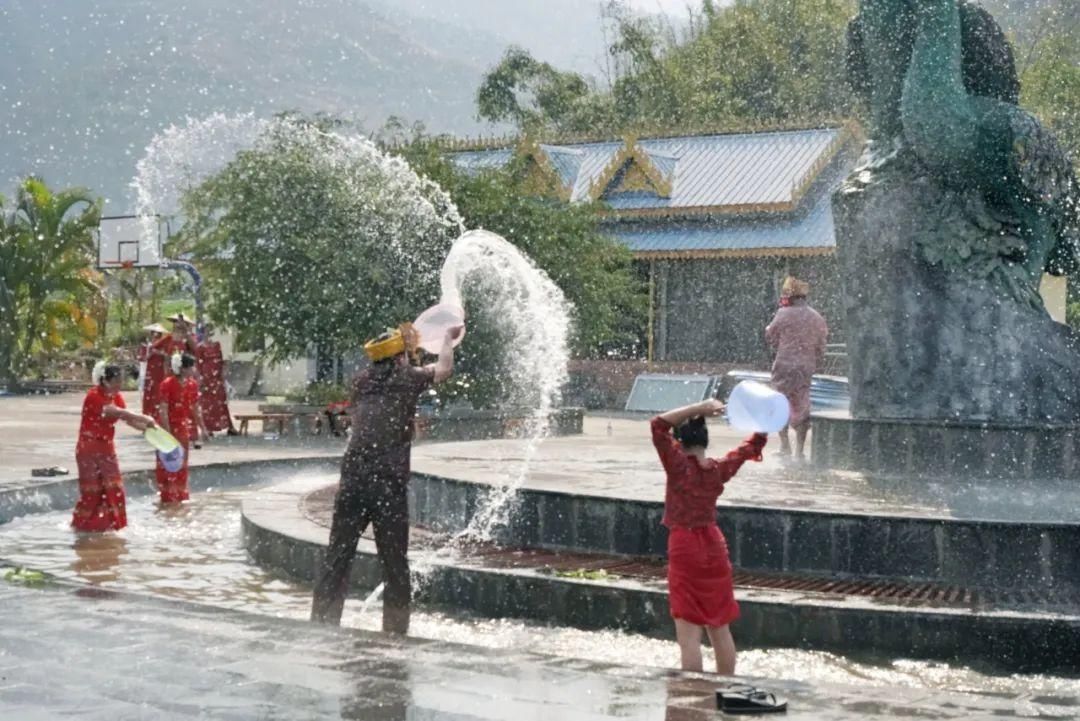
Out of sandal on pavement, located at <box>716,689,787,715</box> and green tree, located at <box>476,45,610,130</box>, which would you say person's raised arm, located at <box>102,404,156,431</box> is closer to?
sandal on pavement, located at <box>716,689,787,715</box>

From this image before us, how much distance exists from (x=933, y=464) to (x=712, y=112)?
39.5 metres

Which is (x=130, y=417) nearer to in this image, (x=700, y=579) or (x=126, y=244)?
(x=700, y=579)

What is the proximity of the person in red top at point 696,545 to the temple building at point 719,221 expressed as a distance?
25945 mm

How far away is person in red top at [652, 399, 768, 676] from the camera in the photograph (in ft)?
20.5

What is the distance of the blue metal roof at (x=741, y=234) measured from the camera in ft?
109

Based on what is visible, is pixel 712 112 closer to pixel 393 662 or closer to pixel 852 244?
pixel 852 244

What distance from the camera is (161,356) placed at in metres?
15.1

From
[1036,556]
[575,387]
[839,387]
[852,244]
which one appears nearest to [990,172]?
[852,244]

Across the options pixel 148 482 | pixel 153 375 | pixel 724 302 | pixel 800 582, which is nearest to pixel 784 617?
pixel 800 582

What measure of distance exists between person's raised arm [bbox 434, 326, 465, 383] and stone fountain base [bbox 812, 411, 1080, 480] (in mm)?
4672

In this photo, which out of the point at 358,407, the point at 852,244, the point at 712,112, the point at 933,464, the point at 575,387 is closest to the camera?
the point at 358,407

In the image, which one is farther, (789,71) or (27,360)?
(789,71)

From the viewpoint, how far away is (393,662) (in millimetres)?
5820

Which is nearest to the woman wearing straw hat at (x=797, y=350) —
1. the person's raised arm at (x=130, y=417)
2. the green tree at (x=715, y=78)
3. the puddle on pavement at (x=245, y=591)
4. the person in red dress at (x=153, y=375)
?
the puddle on pavement at (x=245, y=591)
